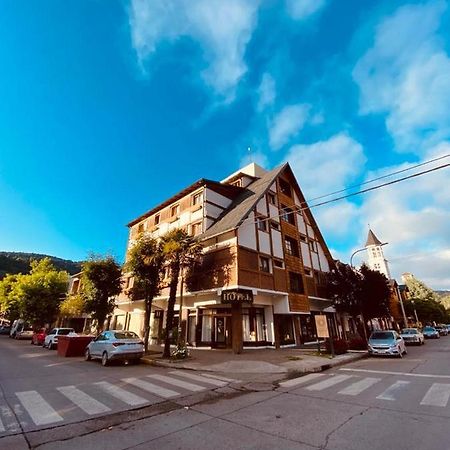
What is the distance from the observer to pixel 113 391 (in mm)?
8414

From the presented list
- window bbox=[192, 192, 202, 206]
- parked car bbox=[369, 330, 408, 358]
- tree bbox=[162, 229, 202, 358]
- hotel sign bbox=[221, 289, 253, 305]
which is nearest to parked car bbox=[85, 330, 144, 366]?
tree bbox=[162, 229, 202, 358]

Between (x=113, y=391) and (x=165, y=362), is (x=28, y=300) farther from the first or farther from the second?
(x=113, y=391)

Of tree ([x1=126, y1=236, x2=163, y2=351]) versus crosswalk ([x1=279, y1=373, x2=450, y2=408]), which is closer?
crosswalk ([x1=279, y1=373, x2=450, y2=408])

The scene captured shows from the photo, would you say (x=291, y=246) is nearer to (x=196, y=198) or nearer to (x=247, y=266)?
(x=247, y=266)

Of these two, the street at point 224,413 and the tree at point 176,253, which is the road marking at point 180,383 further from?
the tree at point 176,253

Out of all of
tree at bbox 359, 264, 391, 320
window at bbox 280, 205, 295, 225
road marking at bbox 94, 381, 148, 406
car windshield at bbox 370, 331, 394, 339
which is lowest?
road marking at bbox 94, 381, 148, 406

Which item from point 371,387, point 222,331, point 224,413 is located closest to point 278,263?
point 222,331

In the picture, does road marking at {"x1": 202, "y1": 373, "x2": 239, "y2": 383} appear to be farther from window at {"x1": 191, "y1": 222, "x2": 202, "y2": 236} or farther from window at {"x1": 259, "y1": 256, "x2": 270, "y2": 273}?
window at {"x1": 191, "y1": 222, "x2": 202, "y2": 236}

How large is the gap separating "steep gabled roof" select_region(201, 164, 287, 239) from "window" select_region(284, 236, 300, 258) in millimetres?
4843

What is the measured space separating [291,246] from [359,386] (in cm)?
1717

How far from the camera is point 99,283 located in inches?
878

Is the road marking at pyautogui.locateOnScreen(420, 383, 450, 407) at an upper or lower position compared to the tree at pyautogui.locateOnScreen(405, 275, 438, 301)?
lower

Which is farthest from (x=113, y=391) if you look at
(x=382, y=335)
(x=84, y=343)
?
(x=382, y=335)

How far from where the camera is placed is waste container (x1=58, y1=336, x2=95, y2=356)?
18656 millimetres
